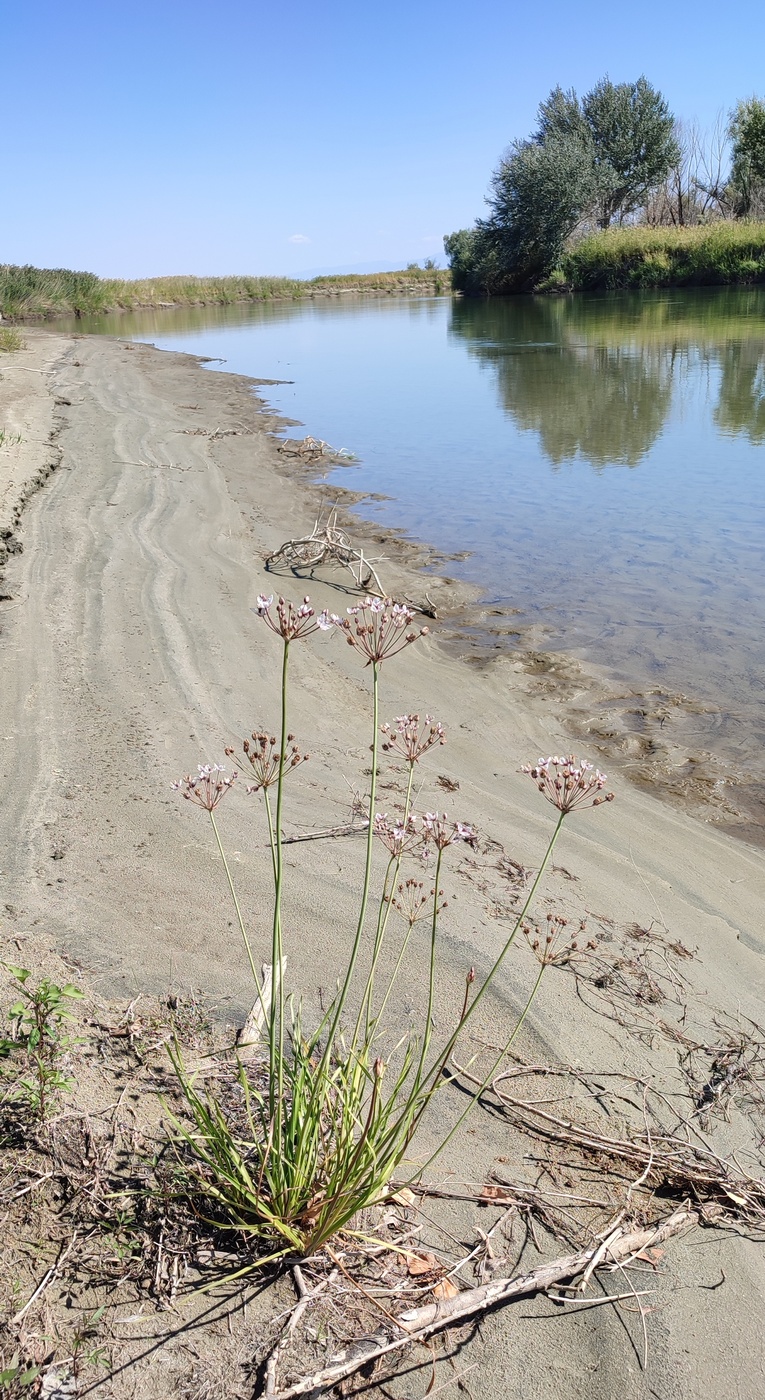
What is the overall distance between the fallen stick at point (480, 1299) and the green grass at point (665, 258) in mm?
48602

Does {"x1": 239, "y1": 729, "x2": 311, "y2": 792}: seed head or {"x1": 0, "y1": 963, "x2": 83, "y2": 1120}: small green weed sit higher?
{"x1": 239, "y1": 729, "x2": 311, "y2": 792}: seed head

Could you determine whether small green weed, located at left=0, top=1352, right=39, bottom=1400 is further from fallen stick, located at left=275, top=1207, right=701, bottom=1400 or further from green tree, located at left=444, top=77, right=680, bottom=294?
green tree, located at left=444, top=77, right=680, bottom=294

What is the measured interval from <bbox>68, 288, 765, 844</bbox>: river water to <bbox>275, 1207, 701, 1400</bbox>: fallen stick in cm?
289

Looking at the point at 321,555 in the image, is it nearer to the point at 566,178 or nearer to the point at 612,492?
the point at 612,492

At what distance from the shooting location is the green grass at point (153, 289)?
4569 cm

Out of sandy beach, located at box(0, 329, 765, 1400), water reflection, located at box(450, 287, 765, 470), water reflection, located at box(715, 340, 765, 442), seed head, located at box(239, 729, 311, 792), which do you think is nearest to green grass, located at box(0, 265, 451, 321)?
water reflection, located at box(450, 287, 765, 470)

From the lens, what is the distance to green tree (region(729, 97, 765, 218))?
2051 inches

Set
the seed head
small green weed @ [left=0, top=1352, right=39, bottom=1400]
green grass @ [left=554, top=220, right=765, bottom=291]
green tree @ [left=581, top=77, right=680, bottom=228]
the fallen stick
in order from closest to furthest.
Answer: small green weed @ [left=0, top=1352, right=39, bottom=1400] < the fallen stick < the seed head < green grass @ [left=554, top=220, right=765, bottom=291] < green tree @ [left=581, top=77, right=680, bottom=228]

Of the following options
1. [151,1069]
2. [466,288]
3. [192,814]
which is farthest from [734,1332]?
[466,288]

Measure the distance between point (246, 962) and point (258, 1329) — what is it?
1324mm

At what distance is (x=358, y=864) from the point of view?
3992mm

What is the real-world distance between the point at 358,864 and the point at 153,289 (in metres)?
65.9

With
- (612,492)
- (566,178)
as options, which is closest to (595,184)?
(566,178)

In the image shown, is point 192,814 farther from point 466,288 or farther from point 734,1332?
point 466,288
